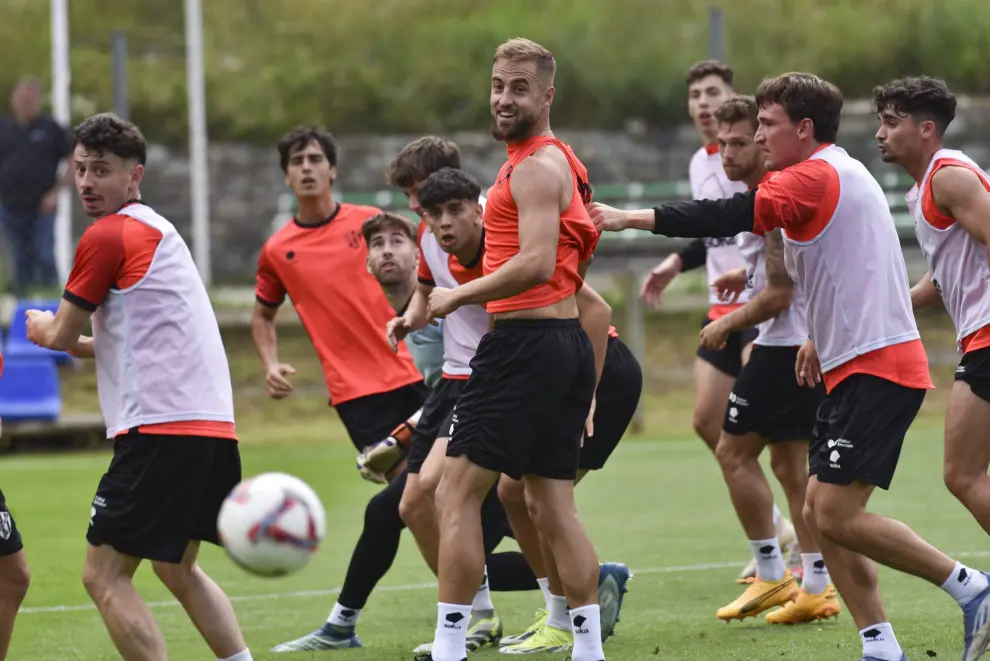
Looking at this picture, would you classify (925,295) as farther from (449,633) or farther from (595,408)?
(449,633)

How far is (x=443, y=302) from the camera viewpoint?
5.23 meters

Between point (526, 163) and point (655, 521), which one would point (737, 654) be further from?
point (655, 521)

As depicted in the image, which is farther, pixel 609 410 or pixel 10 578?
pixel 609 410

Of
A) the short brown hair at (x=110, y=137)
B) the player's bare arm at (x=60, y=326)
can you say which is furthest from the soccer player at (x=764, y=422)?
the player's bare arm at (x=60, y=326)

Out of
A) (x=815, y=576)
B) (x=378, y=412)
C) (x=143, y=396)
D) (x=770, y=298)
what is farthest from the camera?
(x=378, y=412)

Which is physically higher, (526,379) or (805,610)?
(526,379)

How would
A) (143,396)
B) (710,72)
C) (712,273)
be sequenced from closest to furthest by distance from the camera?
(143,396) < (712,273) < (710,72)

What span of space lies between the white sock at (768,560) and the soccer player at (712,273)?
1.70 ft

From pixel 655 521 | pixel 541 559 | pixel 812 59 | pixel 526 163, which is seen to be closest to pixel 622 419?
pixel 541 559

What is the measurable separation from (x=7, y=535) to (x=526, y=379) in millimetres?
1904

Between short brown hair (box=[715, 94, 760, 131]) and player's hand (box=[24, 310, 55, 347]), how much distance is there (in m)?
3.22

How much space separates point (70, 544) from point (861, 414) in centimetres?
594

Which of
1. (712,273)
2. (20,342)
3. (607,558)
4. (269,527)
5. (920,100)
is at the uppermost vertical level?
(920,100)

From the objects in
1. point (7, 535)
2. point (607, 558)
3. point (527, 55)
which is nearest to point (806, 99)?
point (527, 55)
